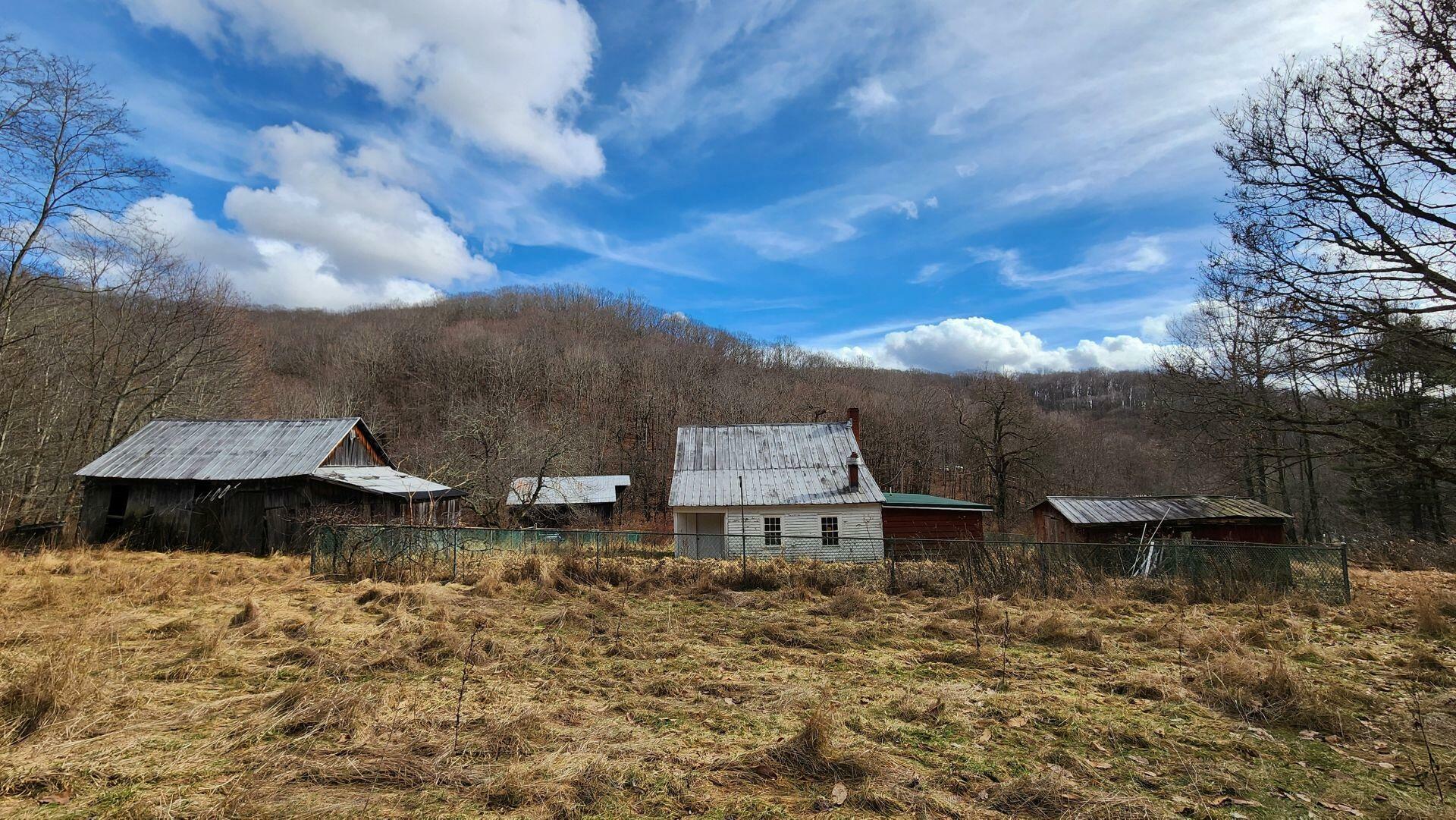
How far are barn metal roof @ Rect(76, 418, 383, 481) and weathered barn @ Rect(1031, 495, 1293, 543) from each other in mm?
25855

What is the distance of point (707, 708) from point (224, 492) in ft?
70.5

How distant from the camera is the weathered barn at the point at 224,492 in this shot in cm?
2003

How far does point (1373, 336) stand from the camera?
928cm

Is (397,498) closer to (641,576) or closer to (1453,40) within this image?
(641,576)

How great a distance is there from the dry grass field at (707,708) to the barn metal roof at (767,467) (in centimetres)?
1250

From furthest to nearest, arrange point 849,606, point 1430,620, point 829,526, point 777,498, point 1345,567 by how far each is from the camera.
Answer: point 777,498 < point 829,526 < point 1345,567 < point 849,606 < point 1430,620

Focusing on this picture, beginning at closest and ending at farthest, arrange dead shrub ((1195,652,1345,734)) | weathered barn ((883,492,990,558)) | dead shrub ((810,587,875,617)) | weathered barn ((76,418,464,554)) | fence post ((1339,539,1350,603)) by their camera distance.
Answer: dead shrub ((1195,652,1345,734)) < dead shrub ((810,587,875,617)) < fence post ((1339,539,1350,603)) < weathered barn ((76,418,464,554)) < weathered barn ((883,492,990,558))

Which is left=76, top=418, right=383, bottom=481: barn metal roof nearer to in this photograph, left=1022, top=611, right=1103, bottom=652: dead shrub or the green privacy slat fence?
the green privacy slat fence

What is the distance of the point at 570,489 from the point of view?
34.6 metres

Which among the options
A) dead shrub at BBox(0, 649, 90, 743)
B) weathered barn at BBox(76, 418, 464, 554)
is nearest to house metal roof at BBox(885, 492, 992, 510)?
weathered barn at BBox(76, 418, 464, 554)

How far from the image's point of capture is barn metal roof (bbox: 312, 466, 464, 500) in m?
20.7

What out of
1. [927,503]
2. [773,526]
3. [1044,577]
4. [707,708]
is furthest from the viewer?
[927,503]

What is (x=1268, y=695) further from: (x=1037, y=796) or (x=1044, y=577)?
(x=1044, y=577)

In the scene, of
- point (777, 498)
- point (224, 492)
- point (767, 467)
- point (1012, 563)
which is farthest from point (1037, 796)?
point (224, 492)
